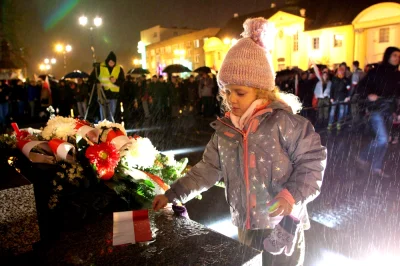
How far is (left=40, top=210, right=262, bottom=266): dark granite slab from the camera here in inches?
68.7

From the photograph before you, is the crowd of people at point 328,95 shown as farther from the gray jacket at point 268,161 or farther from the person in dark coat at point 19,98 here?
the person in dark coat at point 19,98

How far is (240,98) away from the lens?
7.75 ft

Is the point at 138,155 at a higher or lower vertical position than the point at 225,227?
higher

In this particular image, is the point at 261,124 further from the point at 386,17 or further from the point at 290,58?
the point at 290,58

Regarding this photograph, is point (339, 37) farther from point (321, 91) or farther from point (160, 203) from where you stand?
point (160, 203)

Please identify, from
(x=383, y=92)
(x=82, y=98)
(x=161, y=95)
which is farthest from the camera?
(x=161, y=95)

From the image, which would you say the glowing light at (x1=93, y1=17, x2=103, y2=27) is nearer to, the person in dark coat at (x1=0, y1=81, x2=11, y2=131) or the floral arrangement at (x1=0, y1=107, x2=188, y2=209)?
the person in dark coat at (x1=0, y1=81, x2=11, y2=131)

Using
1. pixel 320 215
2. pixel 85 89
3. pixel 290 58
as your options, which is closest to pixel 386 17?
pixel 290 58

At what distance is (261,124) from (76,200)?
4.92ft

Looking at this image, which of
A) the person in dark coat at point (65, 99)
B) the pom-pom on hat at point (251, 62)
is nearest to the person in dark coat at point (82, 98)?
the person in dark coat at point (65, 99)

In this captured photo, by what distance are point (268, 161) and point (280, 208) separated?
0.32 metres

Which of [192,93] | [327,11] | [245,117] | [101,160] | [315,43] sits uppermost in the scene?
[327,11]

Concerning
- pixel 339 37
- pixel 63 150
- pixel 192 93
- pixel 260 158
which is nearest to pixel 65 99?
pixel 192 93

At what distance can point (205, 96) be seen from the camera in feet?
49.7
